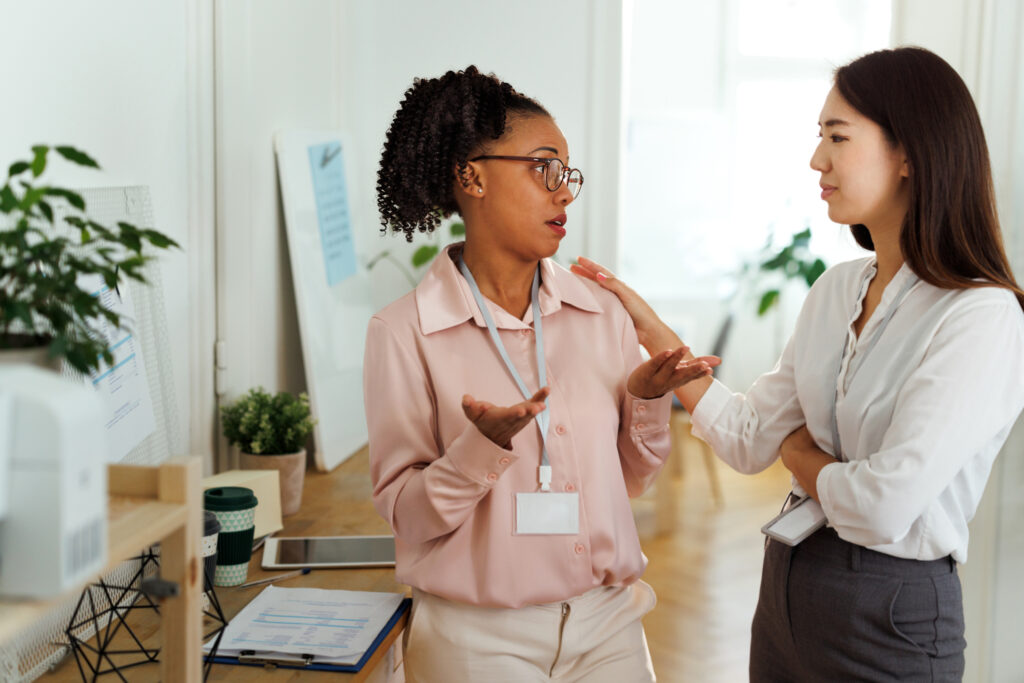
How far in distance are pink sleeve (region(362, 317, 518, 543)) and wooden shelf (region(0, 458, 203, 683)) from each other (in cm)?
49

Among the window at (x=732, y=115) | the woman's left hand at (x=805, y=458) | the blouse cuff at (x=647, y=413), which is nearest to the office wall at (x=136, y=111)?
the blouse cuff at (x=647, y=413)

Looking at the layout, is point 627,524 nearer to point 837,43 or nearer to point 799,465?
point 799,465

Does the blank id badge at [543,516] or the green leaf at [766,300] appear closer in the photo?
the blank id badge at [543,516]

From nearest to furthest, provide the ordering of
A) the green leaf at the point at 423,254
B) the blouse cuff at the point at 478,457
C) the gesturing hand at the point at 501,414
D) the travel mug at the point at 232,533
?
the gesturing hand at the point at 501,414
the blouse cuff at the point at 478,457
the travel mug at the point at 232,533
the green leaf at the point at 423,254

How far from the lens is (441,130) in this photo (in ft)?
5.75

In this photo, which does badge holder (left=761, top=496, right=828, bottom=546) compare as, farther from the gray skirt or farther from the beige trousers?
the beige trousers

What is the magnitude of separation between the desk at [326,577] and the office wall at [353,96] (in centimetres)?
39

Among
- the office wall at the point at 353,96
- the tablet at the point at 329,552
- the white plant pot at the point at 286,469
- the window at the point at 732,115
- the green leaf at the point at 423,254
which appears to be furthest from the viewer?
the window at the point at 732,115

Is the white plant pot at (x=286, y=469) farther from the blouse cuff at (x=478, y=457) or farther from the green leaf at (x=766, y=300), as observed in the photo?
the green leaf at (x=766, y=300)

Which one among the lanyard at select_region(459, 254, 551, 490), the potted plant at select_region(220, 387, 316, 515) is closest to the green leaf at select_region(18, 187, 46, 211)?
the lanyard at select_region(459, 254, 551, 490)

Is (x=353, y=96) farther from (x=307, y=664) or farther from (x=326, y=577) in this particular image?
(x=307, y=664)

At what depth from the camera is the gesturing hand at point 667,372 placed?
1.56 meters

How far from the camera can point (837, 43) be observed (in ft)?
26.2

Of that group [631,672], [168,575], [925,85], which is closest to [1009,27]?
[925,85]
